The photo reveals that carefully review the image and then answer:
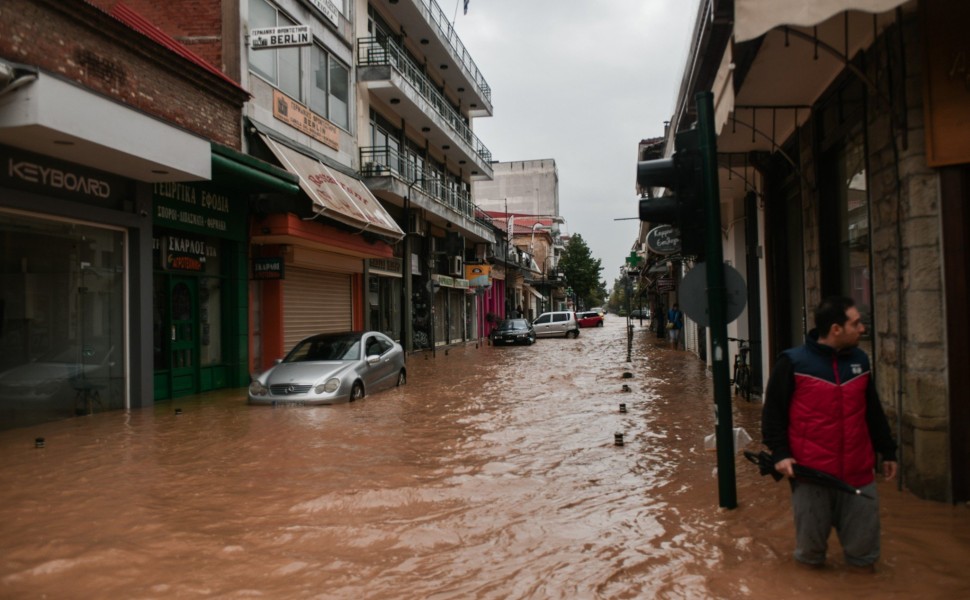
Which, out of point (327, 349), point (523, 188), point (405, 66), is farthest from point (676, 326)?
point (523, 188)

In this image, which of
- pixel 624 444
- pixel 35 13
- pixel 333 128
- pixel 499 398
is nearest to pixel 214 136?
pixel 35 13

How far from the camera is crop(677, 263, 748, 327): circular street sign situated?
5.52 metres

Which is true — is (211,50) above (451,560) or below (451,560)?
above

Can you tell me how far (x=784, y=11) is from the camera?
4.70 metres

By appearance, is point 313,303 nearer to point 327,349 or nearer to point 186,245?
point 186,245

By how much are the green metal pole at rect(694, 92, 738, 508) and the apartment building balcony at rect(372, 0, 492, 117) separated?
71.1 ft

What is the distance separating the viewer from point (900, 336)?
19.0 feet

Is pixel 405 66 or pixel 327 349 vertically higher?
pixel 405 66

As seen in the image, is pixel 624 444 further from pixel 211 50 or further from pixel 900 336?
pixel 211 50

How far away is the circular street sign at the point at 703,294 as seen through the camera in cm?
552

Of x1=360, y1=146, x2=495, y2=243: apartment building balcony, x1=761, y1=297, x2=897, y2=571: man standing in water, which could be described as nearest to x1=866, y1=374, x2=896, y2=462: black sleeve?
x1=761, y1=297, x2=897, y2=571: man standing in water

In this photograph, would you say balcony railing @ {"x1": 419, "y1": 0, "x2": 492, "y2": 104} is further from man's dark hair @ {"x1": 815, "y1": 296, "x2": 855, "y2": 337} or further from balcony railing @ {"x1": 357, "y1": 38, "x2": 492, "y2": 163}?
man's dark hair @ {"x1": 815, "y1": 296, "x2": 855, "y2": 337}

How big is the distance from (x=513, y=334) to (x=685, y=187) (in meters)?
29.3

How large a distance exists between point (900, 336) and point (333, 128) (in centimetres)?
1720
